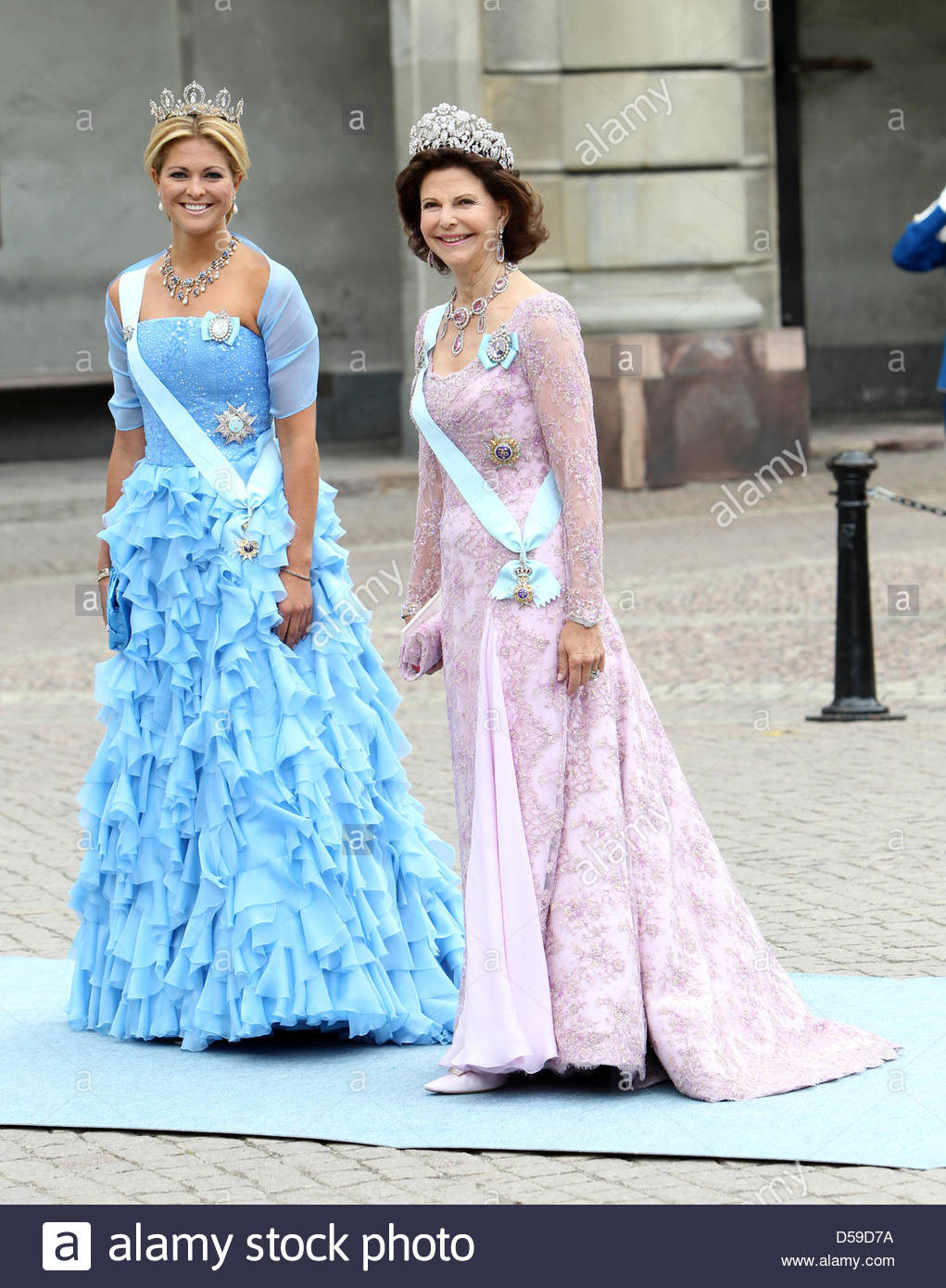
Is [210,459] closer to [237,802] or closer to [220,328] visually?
[220,328]

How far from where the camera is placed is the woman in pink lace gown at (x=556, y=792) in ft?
15.7

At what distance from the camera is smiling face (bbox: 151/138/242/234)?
5285mm

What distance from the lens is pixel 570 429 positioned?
4.77 metres

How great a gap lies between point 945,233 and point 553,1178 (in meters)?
7.04

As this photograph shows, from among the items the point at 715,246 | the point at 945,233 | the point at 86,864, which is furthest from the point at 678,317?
the point at 86,864

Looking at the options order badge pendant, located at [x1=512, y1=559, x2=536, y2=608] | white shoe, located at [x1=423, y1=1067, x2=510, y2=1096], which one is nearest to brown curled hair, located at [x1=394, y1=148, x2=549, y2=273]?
order badge pendant, located at [x1=512, y1=559, x2=536, y2=608]

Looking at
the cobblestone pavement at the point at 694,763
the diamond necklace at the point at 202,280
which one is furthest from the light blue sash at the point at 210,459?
the cobblestone pavement at the point at 694,763

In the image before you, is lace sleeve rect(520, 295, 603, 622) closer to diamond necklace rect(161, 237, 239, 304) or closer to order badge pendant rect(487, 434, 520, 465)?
order badge pendant rect(487, 434, 520, 465)

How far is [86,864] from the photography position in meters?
5.47

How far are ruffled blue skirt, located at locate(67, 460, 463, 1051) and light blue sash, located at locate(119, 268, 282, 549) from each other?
0.03m

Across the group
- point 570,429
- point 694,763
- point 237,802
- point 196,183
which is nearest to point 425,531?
point 570,429

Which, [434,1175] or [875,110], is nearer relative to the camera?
[434,1175]

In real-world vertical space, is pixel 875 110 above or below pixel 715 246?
above

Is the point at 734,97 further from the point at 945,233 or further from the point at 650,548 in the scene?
the point at 945,233
